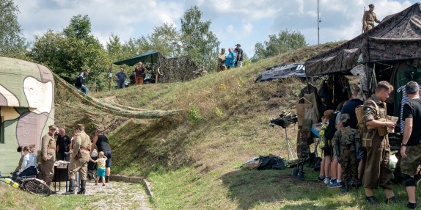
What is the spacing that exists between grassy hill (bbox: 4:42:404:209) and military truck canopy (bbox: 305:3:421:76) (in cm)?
225

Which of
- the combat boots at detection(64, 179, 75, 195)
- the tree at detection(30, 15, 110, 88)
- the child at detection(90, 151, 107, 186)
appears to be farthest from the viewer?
the tree at detection(30, 15, 110, 88)

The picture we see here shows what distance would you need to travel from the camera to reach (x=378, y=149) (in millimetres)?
7953

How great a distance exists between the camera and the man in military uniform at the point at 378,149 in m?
7.94

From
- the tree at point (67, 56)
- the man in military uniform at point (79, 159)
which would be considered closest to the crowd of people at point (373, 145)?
the man in military uniform at point (79, 159)

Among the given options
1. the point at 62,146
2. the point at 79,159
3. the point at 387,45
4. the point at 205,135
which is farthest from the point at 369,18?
the point at 79,159

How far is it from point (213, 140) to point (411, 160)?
1070cm

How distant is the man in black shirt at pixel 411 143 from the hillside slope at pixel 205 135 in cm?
240

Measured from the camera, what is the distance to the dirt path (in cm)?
1240

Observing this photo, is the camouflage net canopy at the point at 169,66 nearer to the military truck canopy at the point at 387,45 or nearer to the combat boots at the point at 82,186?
the combat boots at the point at 82,186

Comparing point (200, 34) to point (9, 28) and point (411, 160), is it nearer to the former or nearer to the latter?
point (9, 28)

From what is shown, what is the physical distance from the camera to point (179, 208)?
11.1 m

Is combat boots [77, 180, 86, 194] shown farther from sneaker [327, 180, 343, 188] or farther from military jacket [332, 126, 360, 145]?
military jacket [332, 126, 360, 145]

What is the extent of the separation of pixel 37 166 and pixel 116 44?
45.9 metres

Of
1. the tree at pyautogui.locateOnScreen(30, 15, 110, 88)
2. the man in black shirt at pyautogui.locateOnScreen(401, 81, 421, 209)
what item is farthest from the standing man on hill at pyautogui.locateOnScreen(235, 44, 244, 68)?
the man in black shirt at pyautogui.locateOnScreen(401, 81, 421, 209)
